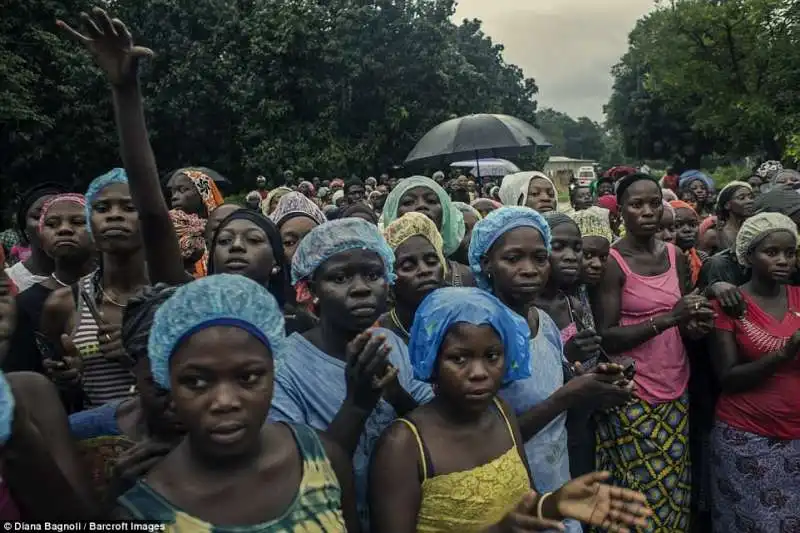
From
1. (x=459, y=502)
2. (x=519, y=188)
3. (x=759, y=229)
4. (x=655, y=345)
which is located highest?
(x=519, y=188)

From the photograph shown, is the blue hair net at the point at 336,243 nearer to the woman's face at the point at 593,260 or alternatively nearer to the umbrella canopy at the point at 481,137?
the woman's face at the point at 593,260

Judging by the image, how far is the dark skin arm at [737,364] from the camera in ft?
11.1

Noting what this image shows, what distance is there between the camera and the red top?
3500mm

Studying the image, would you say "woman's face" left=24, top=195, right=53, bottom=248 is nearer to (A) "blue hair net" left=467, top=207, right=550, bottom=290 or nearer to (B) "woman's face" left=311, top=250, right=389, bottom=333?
(B) "woman's face" left=311, top=250, right=389, bottom=333

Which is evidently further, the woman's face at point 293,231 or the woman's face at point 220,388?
the woman's face at point 293,231

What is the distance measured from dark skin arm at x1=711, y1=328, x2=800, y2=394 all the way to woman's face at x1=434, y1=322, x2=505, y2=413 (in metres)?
1.82

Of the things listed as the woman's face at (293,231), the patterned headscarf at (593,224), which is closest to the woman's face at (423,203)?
the woman's face at (293,231)

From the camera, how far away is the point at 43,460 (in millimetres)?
1681

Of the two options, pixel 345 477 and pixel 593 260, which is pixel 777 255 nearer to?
pixel 593 260

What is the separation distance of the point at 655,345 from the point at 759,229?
0.78 m

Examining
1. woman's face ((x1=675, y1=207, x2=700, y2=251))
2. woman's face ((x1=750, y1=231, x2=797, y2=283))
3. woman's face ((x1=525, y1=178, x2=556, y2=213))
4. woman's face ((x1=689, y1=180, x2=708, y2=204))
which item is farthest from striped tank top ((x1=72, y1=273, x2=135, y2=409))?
woman's face ((x1=689, y1=180, x2=708, y2=204))

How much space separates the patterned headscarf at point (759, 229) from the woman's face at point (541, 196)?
7.68ft

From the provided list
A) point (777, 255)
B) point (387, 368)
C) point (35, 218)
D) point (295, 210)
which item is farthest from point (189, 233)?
point (777, 255)

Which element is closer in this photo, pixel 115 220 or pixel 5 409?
pixel 5 409
